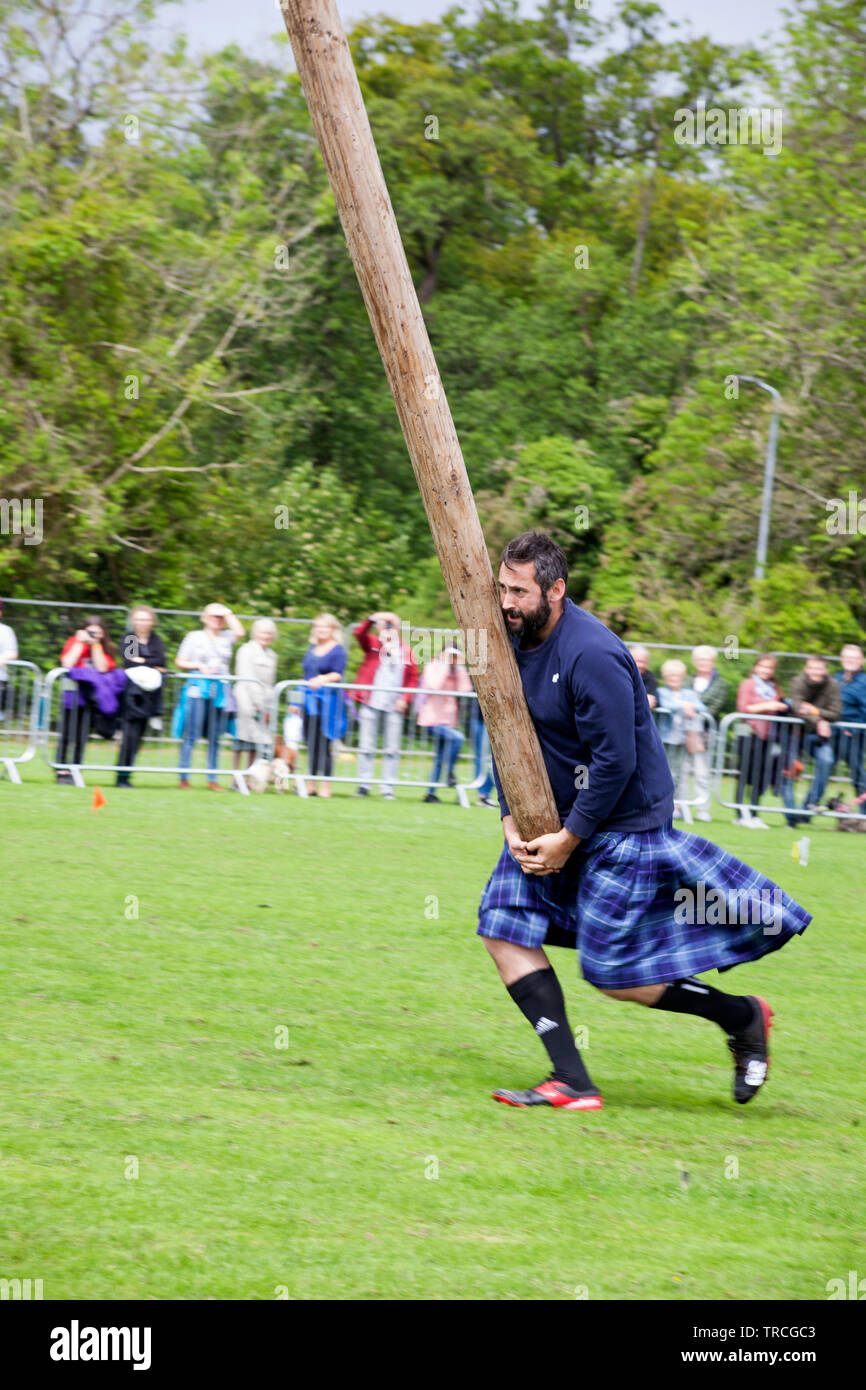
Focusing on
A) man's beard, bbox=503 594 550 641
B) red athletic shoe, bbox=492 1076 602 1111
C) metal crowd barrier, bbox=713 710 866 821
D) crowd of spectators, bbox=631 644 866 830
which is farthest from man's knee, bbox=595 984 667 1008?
metal crowd barrier, bbox=713 710 866 821

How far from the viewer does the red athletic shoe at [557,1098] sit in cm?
471

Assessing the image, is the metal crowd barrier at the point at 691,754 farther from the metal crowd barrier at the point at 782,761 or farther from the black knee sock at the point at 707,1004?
the black knee sock at the point at 707,1004

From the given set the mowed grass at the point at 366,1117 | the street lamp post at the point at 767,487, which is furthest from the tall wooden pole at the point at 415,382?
the street lamp post at the point at 767,487

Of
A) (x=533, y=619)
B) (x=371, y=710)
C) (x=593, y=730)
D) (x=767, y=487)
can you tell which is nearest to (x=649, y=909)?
(x=593, y=730)

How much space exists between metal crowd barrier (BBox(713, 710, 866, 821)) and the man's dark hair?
9.35 meters

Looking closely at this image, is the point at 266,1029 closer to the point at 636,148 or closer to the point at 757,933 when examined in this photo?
the point at 757,933

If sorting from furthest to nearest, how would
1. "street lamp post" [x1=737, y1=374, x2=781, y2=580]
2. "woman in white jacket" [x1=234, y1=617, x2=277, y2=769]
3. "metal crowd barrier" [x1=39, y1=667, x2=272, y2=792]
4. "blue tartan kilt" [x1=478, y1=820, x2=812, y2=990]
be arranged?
"street lamp post" [x1=737, y1=374, x2=781, y2=580], "woman in white jacket" [x1=234, y1=617, x2=277, y2=769], "metal crowd barrier" [x1=39, y1=667, x2=272, y2=792], "blue tartan kilt" [x1=478, y1=820, x2=812, y2=990]

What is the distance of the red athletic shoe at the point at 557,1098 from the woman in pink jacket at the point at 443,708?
338 inches

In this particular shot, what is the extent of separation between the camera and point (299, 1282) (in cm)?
321

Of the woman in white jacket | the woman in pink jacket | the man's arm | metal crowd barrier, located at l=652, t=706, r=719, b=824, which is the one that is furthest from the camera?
metal crowd barrier, located at l=652, t=706, r=719, b=824

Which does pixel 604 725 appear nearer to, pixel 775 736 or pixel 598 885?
pixel 598 885

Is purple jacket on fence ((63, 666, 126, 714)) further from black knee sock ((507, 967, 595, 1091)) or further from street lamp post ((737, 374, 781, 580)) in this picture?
street lamp post ((737, 374, 781, 580))

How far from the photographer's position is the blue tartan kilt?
466cm

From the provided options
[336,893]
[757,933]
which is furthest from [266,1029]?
[336,893]
